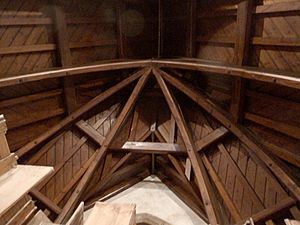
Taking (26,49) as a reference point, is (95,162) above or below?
below

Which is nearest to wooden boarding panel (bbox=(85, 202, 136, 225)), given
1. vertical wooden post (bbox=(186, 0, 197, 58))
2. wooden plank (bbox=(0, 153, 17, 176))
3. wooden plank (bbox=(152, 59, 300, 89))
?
wooden plank (bbox=(0, 153, 17, 176))

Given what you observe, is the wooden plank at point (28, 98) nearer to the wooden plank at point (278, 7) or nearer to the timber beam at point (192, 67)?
the timber beam at point (192, 67)

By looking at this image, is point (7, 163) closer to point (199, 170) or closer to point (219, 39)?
point (199, 170)

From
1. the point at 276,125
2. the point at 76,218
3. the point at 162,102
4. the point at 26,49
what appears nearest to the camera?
the point at 76,218

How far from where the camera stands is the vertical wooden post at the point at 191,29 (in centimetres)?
392

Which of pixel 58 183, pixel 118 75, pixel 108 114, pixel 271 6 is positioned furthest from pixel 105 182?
pixel 271 6

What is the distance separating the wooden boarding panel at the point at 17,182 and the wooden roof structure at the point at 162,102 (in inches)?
70.4

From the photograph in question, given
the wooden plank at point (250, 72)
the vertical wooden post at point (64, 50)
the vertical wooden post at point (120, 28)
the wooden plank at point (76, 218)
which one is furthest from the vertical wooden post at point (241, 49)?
the wooden plank at point (76, 218)

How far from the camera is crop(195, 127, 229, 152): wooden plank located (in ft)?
11.6

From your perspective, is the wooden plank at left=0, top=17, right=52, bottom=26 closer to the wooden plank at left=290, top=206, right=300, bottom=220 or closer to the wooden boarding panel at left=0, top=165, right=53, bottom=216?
the wooden boarding panel at left=0, top=165, right=53, bottom=216

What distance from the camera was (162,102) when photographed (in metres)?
4.46

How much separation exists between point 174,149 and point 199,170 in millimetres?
550

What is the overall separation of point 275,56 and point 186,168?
6.07 feet

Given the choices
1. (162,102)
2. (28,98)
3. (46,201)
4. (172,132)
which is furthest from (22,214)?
(162,102)
